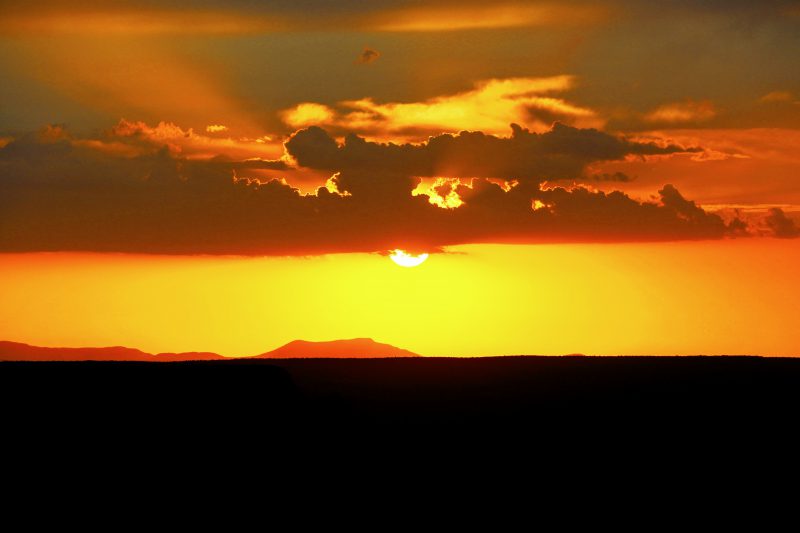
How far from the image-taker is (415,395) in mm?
55719

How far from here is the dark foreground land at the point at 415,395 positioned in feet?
73.7

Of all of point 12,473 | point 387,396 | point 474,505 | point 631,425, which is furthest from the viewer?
point 387,396

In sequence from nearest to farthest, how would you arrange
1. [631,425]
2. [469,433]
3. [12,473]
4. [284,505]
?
[12,473], [284,505], [469,433], [631,425]

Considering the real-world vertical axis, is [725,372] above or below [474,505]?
above

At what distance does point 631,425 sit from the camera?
4666 cm

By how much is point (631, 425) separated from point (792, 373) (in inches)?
918

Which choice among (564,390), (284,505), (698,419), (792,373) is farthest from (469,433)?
(792,373)

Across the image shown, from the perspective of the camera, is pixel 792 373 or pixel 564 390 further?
pixel 792 373

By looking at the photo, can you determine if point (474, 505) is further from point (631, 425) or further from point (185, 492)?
point (631, 425)

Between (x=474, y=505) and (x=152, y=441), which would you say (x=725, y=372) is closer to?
(x=474, y=505)

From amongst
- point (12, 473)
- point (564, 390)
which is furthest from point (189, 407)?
point (564, 390)

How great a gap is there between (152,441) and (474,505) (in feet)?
34.9

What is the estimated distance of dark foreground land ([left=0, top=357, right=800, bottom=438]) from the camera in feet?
73.7

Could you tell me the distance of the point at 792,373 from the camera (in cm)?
6650
